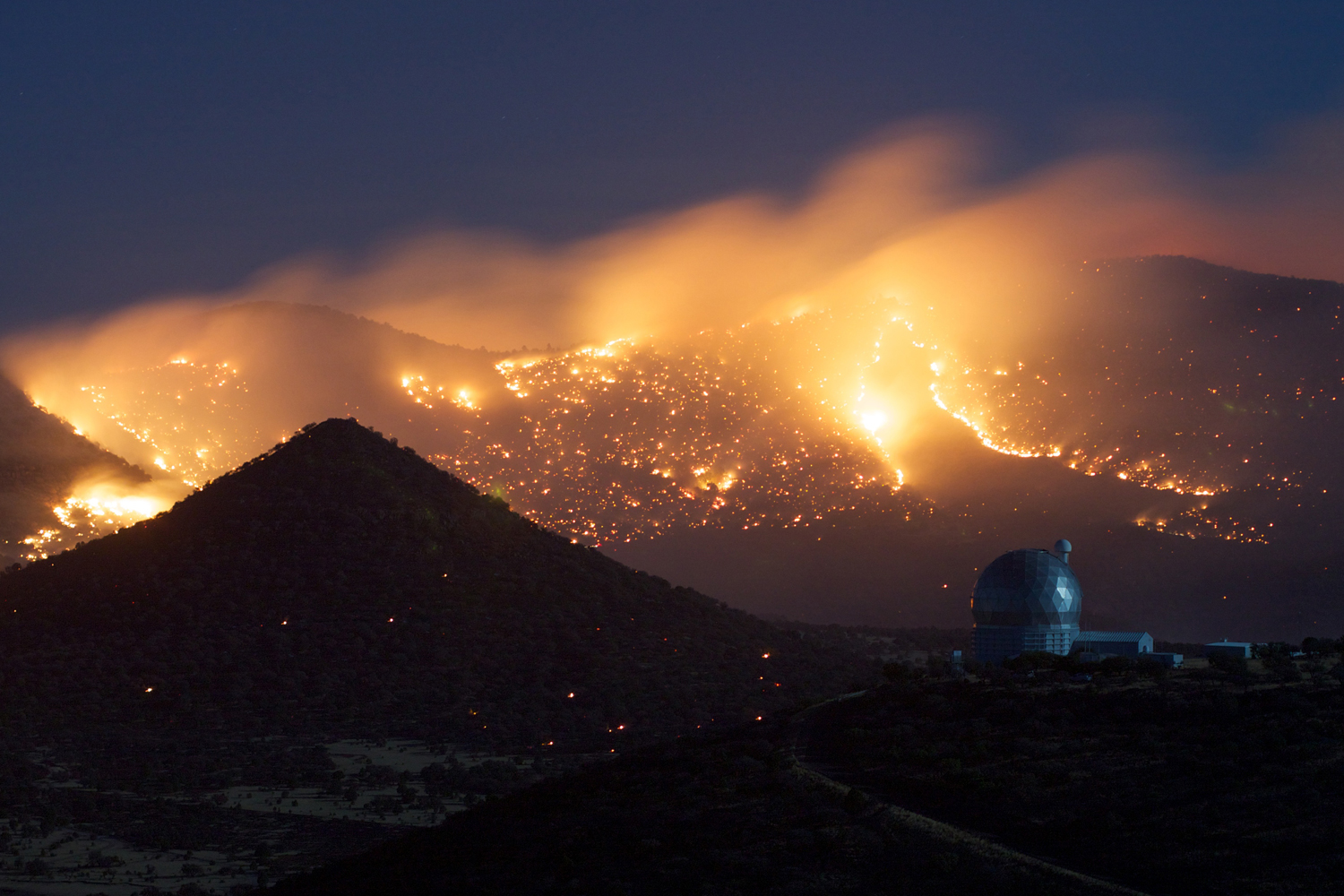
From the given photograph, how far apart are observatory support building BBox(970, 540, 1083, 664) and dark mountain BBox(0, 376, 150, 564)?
324ft

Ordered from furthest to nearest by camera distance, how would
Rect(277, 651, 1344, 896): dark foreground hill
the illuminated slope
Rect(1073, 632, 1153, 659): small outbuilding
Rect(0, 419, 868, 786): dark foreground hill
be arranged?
the illuminated slope → Rect(0, 419, 868, 786): dark foreground hill → Rect(1073, 632, 1153, 659): small outbuilding → Rect(277, 651, 1344, 896): dark foreground hill

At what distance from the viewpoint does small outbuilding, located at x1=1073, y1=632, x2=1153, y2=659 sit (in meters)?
56.7

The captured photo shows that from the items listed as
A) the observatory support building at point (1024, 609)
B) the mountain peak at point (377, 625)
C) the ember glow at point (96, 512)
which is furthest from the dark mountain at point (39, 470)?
the observatory support building at point (1024, 609)

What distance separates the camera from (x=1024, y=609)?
184 ft

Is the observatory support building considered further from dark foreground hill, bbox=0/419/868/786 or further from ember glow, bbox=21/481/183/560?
ember glow, bbox=21/481/183/560

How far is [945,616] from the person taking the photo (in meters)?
146

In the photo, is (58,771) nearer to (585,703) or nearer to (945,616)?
(585,703)

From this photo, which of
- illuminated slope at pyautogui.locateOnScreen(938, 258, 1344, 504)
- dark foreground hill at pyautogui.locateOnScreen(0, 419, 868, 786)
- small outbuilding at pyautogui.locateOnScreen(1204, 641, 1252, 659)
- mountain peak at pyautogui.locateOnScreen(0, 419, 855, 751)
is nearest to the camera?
small outbuilding at pyautogui.locateOnScreen(1204, 641, 1252, 659)

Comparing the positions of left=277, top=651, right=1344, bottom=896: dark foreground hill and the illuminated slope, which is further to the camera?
the illuminated slope

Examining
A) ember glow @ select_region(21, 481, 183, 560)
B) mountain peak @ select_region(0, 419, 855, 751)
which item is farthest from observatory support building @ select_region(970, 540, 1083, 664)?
ember glow @ select_region(21, 481, 183, 560)

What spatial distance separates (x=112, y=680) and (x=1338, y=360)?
7161 inches

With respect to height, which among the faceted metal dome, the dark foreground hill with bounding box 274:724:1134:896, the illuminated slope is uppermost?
the illuminated slope

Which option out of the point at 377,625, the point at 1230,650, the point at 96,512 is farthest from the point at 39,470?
the point at 1230,650

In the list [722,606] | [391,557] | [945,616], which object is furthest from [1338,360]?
[391,557]
